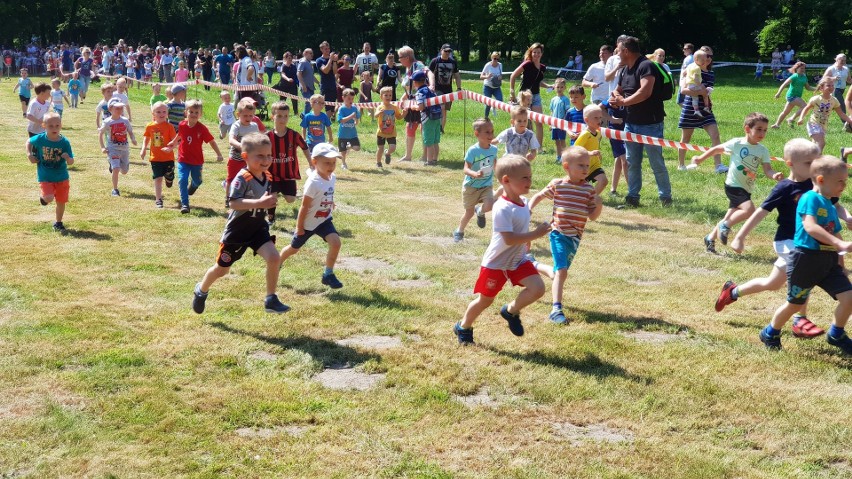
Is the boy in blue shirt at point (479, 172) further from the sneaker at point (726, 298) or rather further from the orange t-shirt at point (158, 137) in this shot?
the orange t-shirt at point (158, 137)

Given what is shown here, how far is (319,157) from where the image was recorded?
28.2 feet

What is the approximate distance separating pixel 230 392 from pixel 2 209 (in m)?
9.04

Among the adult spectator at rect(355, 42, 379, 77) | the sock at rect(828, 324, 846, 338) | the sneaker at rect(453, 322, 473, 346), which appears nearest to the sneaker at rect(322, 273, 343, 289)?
the sneaker at rect(453, 322, 473, 346)

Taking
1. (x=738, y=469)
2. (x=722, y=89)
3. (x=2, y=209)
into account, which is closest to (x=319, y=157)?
(x=738, y=469)

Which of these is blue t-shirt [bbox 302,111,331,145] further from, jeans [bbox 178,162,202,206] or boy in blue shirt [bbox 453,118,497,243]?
boy in blue shirt [bbox 453,118,497,243]

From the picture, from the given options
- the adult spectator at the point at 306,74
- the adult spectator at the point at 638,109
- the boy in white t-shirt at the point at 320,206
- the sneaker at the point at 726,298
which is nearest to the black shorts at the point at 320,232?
the boy in white t-shirt at the point at 320,206

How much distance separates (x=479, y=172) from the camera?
11.0m

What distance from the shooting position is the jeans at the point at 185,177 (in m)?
13.4

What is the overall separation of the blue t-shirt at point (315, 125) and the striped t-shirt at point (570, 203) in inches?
343

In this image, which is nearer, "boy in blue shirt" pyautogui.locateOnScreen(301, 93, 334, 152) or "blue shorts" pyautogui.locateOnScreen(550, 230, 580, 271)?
"blue shorts" pyautogui.locateOnScreen(550, 230, 580, 271)

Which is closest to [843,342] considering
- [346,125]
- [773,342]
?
[773,342]

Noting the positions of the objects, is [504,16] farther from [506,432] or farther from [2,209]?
[506,432]

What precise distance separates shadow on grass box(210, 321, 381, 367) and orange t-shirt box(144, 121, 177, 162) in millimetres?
6492

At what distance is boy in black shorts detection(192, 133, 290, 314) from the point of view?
773 cm
